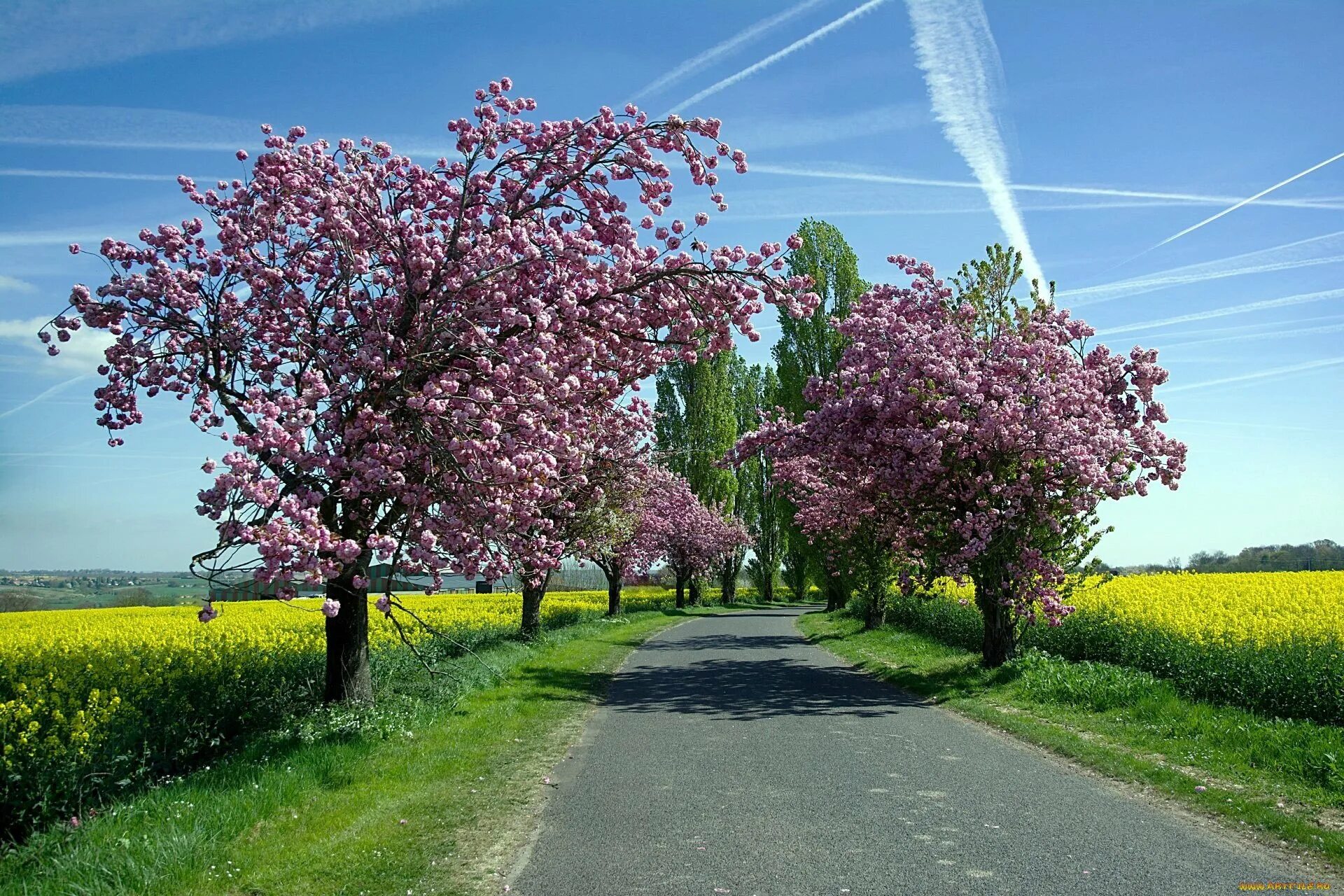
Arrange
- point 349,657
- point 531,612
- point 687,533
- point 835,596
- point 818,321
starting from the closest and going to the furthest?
point 349,657
point 531,612
point 818,321
point 835,596
point 687,533

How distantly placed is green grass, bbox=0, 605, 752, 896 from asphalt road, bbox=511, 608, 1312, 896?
0.60 m

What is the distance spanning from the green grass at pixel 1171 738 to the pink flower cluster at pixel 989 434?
2.18 metres

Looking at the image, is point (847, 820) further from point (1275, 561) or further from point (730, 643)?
point (1275, 561)

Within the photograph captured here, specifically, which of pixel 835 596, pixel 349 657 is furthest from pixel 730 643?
pixel 835 596

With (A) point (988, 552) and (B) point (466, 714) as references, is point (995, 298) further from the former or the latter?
(B) point (466, 714)

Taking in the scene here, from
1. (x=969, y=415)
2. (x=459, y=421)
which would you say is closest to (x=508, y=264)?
(x=459, y=421)

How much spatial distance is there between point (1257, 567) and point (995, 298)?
31.9 metres

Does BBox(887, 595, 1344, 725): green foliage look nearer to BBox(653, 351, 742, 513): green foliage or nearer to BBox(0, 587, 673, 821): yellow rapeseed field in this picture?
BBox(0, 587, 673, 821): yellow rapeseed field

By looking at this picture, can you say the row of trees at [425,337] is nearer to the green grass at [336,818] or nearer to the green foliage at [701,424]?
the green grass at [336,818]

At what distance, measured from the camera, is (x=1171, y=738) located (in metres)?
10.6

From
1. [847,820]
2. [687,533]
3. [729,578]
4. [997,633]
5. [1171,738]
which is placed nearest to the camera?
[847,820]

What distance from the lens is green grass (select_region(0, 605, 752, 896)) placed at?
243 inches

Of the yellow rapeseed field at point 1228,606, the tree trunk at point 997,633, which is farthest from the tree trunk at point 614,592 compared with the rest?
the tree trunk at point 997,633

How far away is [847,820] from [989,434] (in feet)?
32.1
